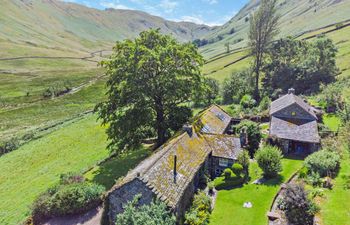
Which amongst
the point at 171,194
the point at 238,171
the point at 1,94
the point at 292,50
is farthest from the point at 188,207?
the point at 1,94

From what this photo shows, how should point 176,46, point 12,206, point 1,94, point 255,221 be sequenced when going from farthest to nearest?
point 1,94 → point 176,46 → point 12,206 → point 255,221

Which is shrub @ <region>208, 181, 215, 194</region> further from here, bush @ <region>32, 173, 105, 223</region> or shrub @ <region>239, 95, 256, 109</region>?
shrub @ <region>239, 95, 256, 109</region>

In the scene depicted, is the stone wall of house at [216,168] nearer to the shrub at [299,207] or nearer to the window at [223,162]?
the window at [223,162]

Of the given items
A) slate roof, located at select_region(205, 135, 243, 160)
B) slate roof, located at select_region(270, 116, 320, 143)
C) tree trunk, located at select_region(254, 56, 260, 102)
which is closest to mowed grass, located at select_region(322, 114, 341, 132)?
slate roof, located at select_region(270, 116, 320, 143)

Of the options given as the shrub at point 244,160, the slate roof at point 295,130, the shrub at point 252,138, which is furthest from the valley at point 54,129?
the slate roof at point 295,130

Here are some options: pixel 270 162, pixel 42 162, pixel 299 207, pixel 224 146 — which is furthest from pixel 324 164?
pixel 42 162

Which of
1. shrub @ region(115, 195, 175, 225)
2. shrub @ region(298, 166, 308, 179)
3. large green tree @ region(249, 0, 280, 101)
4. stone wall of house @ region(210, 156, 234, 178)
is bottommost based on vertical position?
stone wall of house @ region(210, 156, 234, 178)

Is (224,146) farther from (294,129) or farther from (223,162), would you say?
(294,129)

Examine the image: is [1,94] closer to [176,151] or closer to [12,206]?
[12,206]
